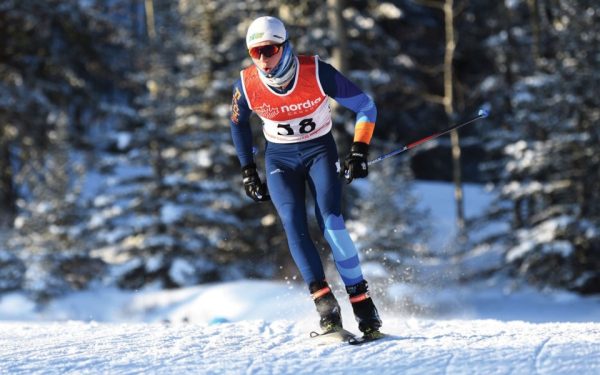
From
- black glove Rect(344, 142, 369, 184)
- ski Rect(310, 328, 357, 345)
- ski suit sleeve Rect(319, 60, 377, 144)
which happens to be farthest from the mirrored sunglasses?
ski Rect(310, 328, 357, 345)

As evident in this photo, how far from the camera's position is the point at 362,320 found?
477 centimetres

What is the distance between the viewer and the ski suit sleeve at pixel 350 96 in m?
4.91

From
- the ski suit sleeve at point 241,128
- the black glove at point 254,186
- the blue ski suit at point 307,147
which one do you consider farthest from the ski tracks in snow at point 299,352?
the ski suit sleeve at point 241,128

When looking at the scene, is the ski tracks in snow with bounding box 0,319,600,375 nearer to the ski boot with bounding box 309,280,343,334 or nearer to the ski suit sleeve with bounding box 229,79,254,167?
the ski boot with bounding box 309,280,343,334

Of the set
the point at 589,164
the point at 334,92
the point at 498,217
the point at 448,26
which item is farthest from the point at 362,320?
the point at 448,26

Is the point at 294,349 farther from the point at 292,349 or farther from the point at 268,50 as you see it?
the point at 268,50

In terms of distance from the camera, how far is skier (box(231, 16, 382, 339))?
477 centimetres

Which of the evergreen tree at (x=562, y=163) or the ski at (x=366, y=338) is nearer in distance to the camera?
the ski at (x=366, y=338)

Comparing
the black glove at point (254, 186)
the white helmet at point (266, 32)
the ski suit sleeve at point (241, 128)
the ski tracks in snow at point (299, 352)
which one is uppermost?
the white helmet at point (266, 32)

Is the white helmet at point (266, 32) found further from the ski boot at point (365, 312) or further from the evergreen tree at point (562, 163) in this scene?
the evergreen tree at point (562, 163)

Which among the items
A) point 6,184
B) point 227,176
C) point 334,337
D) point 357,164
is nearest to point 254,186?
point 357,164

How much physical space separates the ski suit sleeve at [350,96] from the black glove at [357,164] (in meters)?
0.07

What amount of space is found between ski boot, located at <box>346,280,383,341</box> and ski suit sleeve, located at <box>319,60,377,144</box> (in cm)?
104

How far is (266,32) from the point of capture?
468cm
